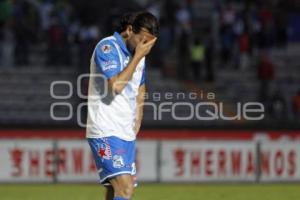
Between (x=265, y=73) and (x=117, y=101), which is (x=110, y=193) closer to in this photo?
(x=117, y=101)

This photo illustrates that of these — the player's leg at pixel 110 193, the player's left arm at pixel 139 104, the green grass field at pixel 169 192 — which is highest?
the player's left arm at pixel 139 104

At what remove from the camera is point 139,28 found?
8258 millimetres

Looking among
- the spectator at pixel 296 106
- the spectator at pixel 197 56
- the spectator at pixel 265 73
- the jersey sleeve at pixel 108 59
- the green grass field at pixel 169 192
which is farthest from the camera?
the spectator at pixel 197 56

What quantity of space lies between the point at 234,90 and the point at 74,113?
16.3 ft

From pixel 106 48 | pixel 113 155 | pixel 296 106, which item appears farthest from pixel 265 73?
pixel 106 48

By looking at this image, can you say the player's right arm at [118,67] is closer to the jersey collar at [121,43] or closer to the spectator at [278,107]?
the jersey collar at [121,43]

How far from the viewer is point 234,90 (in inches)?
945

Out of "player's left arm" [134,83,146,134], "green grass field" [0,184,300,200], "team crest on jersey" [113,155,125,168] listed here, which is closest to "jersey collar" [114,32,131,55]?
"player's left arm" [134,83,146,134]

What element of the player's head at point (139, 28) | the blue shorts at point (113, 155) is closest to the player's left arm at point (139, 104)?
the blue shorts at point (113, 155)

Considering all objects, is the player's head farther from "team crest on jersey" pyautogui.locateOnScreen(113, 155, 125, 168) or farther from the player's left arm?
"team crest on jersey" pyautogui.locateOnScreen(113, 155, 125, 168)

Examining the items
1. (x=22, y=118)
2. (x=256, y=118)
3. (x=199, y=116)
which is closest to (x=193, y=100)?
(x=199, y=116)

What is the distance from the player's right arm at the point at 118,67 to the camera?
26.5ft

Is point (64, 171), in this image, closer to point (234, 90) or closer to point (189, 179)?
point (189, 179)

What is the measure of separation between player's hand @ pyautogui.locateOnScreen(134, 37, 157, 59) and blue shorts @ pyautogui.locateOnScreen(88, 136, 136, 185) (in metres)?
0.84
